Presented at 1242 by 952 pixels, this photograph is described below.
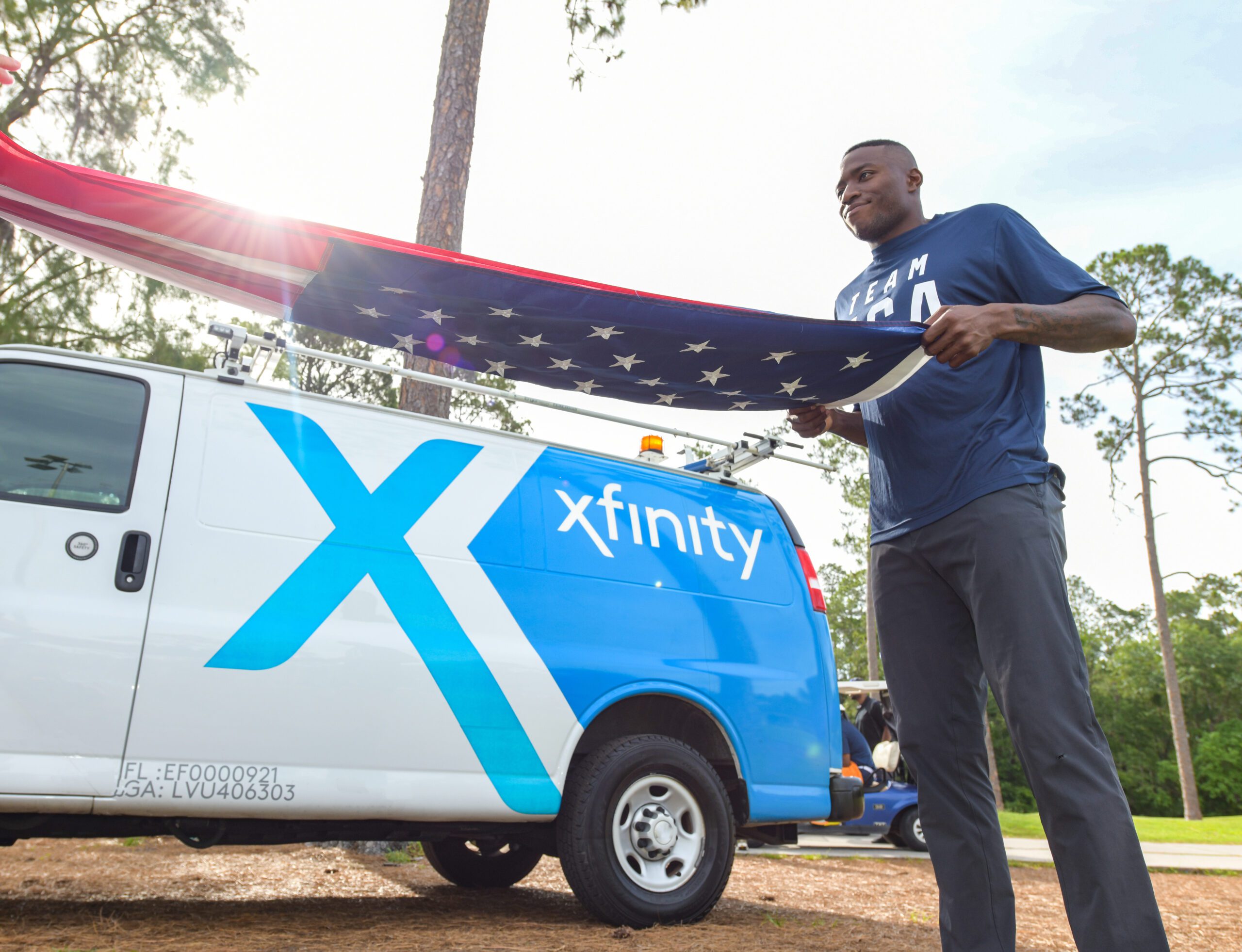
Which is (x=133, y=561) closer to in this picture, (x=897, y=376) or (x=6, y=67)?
(x=6, y=67)

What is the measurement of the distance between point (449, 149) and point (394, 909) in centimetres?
608

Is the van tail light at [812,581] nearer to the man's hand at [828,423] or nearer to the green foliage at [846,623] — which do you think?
the man's hand at [828,423]

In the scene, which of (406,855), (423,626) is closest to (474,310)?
(423,626)

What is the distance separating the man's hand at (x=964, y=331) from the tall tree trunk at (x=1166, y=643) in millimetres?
22857

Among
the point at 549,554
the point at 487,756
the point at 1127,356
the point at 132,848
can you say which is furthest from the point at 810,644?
the point at 1127,356

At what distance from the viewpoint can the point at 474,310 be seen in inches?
115

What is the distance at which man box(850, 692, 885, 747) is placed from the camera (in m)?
12.2

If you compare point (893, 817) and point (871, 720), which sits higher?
point (871, 720)

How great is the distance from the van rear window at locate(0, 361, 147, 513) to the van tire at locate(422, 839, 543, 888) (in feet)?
9.31

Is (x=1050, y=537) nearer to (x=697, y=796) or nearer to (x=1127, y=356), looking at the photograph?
→ (x=697, y=796)

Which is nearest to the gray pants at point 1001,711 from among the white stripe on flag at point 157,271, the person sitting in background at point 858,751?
the white stripe on flag at point 157,271

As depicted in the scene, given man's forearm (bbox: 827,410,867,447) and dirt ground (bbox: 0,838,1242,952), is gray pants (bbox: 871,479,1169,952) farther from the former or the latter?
dirt ground (bbox: 0,838,1242,952)

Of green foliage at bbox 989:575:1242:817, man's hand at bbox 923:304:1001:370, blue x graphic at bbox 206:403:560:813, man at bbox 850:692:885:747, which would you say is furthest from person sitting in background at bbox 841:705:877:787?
green foliage at bbox 989:575:1242:817

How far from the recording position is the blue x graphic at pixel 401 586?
12.1 ft
